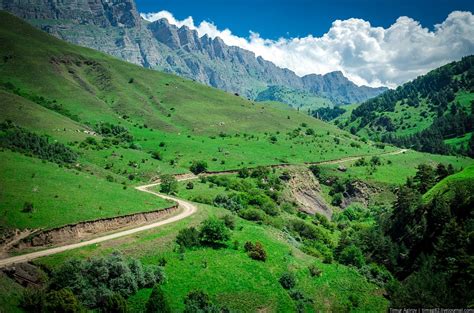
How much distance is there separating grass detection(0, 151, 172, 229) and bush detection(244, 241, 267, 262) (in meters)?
17.6

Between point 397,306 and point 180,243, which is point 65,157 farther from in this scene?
point 397,306

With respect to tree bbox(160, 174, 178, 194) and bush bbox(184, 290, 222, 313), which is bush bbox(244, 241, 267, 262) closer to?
bush bbox(184, 290, 222, 313)

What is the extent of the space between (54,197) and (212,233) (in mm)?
22770

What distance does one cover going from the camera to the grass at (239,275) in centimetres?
4194

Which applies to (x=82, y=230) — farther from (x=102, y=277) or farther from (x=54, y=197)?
(x=102, y=277)

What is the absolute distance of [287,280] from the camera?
48281mm

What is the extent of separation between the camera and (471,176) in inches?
2813

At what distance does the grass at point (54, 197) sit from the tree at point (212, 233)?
11.3 m

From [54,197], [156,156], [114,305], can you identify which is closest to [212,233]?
[114,305]

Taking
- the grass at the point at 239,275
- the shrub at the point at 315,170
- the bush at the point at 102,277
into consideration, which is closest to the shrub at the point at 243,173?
the shrub at the point at 315,170

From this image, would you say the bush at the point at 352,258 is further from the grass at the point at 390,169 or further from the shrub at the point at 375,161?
the shrub at the point at 375,161

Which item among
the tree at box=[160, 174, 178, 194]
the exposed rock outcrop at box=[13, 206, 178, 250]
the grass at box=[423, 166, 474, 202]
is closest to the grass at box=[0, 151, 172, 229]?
the exposed rock outcrop at box=[13, 206, 178, 250]

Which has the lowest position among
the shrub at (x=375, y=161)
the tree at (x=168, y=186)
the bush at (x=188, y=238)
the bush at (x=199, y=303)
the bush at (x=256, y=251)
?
the bush at (x=199, y=303)

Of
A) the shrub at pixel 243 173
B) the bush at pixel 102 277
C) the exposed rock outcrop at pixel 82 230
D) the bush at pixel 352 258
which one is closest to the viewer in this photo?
the bush at pixel 102 277
